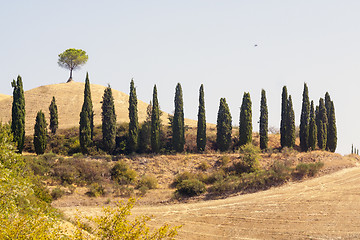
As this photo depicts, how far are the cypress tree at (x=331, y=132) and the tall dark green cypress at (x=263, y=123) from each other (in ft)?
39.9

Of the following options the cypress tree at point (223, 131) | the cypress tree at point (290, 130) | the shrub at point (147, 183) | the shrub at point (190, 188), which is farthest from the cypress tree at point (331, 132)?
the shrub at point (147, 183)

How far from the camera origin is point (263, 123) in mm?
59344

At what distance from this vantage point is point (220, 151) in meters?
57.7

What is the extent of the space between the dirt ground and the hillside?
44085 millimetres

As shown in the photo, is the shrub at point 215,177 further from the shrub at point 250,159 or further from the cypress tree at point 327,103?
the cypress tree at point 327,103

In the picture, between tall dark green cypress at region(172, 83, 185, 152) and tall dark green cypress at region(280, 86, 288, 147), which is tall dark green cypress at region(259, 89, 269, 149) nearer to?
tall dark green cypress at region(280, 86, 288, 147)

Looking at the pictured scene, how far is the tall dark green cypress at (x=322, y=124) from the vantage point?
203 feet

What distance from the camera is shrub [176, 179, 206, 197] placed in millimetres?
41656

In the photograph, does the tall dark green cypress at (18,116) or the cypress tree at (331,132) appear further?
the cypress tree at (331,132)

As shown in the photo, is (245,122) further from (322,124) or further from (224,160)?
(322,124)

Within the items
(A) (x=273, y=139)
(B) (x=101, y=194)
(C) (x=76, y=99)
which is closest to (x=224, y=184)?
(B) (x=101, y=194)

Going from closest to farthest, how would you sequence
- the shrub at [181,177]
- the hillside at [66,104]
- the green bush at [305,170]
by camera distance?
the green bush at [305,170] → the shrub at [181,177] → the hillside at [66,104]

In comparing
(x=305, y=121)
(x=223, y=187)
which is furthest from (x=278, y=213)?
(x=305, y=121)

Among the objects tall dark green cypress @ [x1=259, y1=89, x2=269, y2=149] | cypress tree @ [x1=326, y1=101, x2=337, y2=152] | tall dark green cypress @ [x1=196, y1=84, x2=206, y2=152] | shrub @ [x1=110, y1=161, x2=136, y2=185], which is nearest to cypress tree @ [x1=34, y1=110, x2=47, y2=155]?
shrub @ [x1=110, y1=161, x2=136, y2=185]
